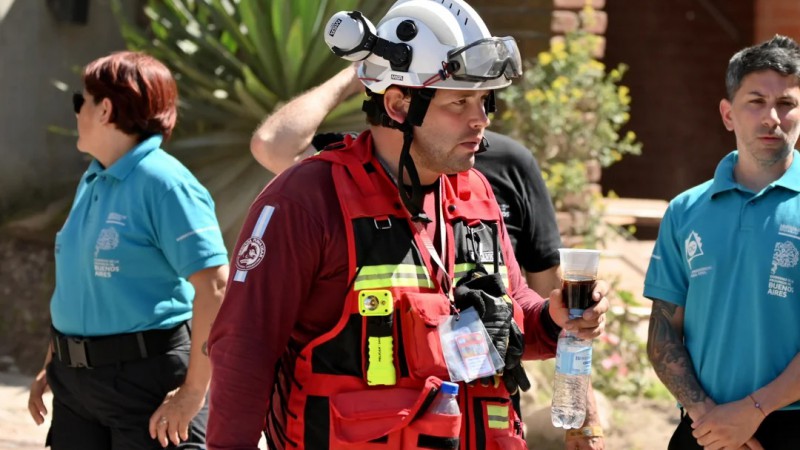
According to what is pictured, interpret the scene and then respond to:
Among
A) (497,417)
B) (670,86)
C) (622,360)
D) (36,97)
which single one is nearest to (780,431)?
(497,417)

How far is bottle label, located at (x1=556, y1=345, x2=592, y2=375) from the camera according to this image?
3270 millimetres

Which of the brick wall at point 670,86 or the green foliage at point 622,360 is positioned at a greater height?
the brick wall at point 670,86

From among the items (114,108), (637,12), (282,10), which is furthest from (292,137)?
(637,12)

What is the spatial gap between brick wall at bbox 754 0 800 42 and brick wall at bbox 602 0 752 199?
2085 mm

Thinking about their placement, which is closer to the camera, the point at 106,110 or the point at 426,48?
the point at 426,48

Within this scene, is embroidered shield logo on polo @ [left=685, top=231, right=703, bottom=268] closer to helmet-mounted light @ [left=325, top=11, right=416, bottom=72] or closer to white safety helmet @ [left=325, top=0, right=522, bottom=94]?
white safety helmet @ [left=325, top=0, right=522, bottom=94]

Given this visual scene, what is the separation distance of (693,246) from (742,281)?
0.21 metres

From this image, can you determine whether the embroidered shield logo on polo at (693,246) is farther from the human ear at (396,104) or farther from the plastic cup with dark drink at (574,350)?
the human ear at (396,104)

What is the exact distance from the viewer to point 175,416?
4.16 meters

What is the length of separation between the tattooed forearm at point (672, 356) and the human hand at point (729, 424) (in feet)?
0.28

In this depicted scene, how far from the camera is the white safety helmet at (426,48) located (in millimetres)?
3090

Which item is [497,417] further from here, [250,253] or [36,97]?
[36,97]

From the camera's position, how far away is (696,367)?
13.0 ft

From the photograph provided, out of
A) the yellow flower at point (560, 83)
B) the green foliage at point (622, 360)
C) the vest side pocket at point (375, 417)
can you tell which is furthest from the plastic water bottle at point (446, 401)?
the yellow flower at point (560, 83)
